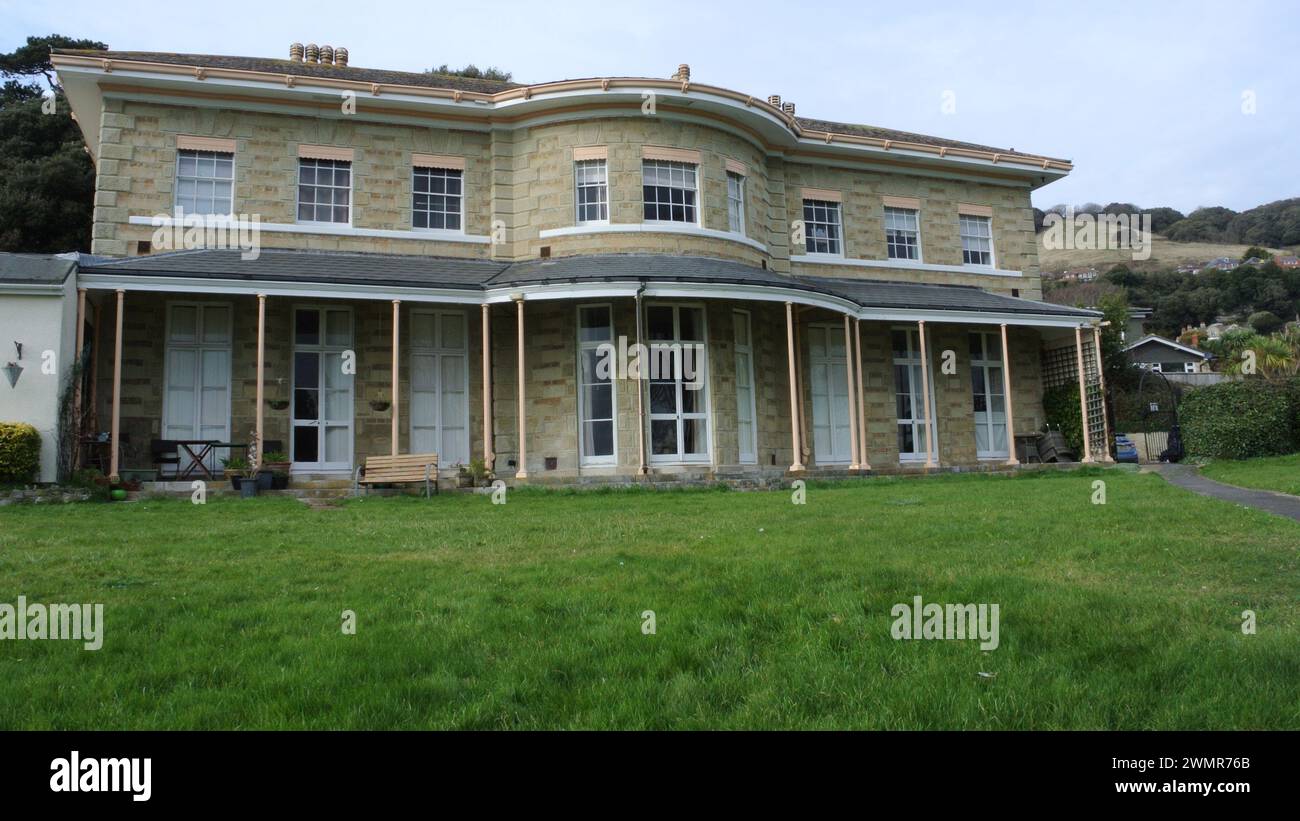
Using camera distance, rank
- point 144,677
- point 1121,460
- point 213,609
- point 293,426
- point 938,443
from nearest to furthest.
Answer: point 144,677, point 213,609, point 293,426, point 938,443, point 1121,460

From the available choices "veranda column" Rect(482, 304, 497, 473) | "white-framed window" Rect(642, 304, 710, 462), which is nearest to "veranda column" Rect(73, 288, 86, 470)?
"veranda column" Rect(482, 304, 497, 473)

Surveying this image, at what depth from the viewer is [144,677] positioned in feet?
14.1

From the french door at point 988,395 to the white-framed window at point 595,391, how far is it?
363 inches

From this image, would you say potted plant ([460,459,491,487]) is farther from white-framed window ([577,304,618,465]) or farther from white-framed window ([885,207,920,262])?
white-framed window ([885,207,920,262])

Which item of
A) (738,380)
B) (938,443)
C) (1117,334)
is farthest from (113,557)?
(1117,334)

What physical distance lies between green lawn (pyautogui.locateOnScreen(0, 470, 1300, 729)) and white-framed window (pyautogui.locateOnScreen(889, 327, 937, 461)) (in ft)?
Result: 35.0

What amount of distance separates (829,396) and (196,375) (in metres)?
12.4

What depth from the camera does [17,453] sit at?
1251cm

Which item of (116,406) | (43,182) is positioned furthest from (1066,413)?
(43,182)

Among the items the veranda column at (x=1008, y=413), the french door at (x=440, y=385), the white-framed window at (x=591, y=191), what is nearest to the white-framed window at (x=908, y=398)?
the veranda column at (x=1008, y=413)

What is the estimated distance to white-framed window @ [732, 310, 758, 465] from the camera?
17.3 m

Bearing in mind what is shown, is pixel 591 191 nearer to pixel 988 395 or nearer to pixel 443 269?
pixel 443 269
